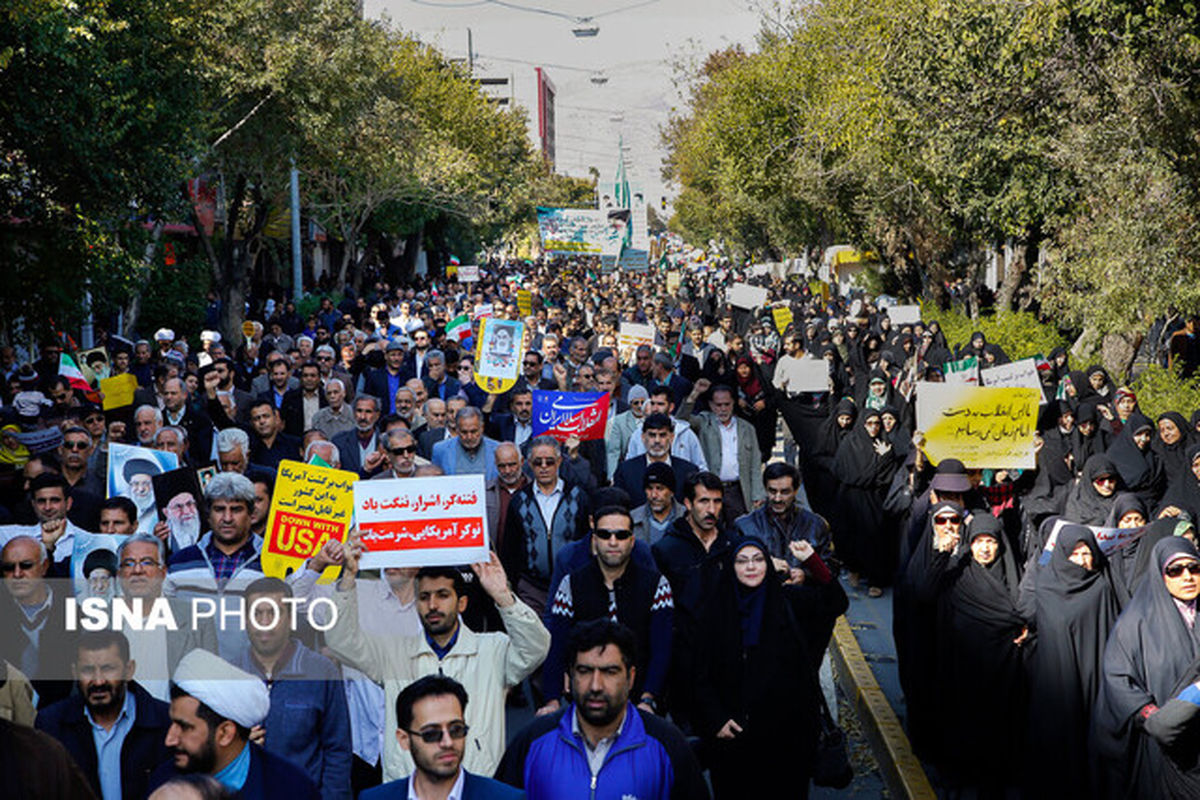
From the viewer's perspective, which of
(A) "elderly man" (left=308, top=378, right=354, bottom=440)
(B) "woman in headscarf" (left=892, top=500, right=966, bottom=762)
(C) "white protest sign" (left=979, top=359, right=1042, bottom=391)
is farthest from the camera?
(C) "white protest sign" (left=979, top=359, right=1042, bottom=391)

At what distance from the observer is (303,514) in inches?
268

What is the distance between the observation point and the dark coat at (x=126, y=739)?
15.5 ft

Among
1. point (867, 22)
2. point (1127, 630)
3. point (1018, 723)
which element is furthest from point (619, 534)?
point (867, 22)

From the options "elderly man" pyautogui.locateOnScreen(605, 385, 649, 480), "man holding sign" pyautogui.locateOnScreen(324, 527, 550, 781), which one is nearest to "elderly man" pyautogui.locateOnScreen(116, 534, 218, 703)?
"man holding sign" pyautogui.locateOnScreen(324, 527, 550, 781)

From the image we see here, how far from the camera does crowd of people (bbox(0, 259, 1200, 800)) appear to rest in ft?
14.2

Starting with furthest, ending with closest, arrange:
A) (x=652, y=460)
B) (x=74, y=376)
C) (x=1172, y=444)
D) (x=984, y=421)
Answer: (x=74, y=376)
(x=1172, y=444)
(x=984, y=421)
(x=652, y=460)

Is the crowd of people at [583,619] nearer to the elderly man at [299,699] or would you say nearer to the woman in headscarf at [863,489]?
the elderly man at [299,699]

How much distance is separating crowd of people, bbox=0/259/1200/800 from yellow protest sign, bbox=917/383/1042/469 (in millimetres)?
272

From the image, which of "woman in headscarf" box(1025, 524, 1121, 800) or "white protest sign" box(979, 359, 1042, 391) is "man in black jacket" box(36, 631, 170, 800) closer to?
"woman in headscarf" box(1025, 524, 1121, 800)

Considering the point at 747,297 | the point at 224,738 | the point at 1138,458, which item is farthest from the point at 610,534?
the point at 747,297

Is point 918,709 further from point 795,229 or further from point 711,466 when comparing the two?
point 795,229

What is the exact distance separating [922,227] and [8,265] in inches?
892

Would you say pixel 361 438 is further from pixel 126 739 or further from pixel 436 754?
pixel 436 754

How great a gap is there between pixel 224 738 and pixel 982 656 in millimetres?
4249
